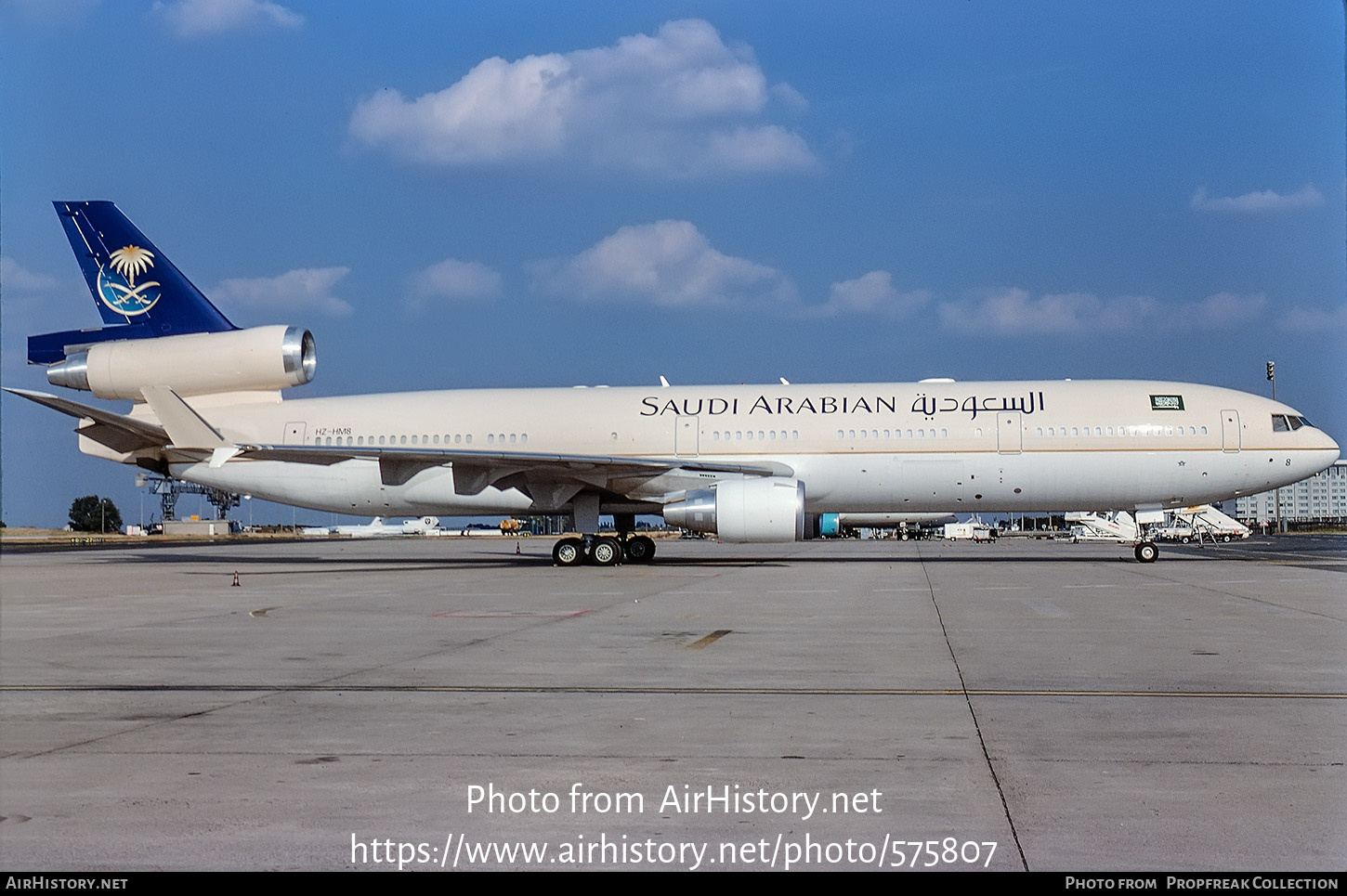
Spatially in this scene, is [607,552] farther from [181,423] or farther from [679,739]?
[679,739]

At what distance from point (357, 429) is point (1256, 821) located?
24193 mm

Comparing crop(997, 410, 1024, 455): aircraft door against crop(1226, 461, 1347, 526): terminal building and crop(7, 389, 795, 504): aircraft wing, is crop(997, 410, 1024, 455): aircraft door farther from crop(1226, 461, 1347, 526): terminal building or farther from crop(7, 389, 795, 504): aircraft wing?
crop(1226, 461, 1347, 526): terminal building

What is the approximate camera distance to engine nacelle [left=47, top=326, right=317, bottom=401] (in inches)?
1022

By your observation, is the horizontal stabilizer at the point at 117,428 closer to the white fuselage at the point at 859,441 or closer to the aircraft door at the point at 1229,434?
the white fuselage at the point at 859,441

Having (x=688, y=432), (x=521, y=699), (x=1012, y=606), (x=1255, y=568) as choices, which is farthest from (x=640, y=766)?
(x=1255, y=568)

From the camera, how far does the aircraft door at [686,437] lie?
25.2 m

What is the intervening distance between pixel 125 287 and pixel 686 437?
13.3 m

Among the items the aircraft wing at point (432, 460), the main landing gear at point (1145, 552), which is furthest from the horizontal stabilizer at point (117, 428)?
the main landing gear at point (1145, 552)

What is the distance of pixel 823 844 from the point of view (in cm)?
435

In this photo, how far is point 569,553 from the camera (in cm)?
2559

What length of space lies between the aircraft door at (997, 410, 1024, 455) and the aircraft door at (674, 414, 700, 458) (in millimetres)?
6365

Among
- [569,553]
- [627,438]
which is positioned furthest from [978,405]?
[569,553]

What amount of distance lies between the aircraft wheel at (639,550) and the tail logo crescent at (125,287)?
1227 cm

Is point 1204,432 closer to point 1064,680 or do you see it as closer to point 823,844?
point 1064,680
